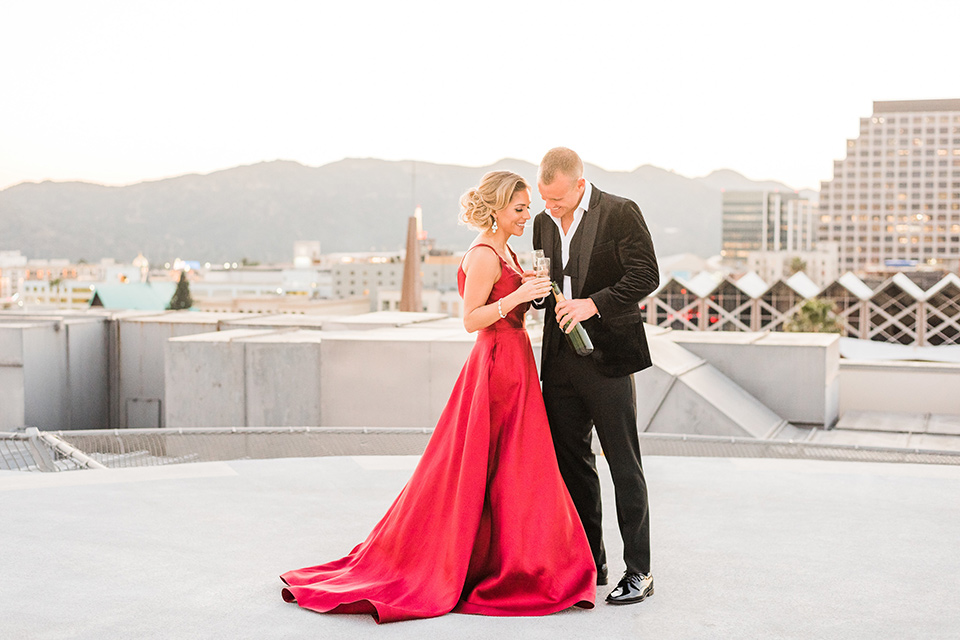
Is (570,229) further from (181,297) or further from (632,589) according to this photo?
(181,297)

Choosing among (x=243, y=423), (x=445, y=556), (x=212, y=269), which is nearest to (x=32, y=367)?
(x=243, y=423)

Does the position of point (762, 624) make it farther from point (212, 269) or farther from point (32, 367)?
point (212, 269)

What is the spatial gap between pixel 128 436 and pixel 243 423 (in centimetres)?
658

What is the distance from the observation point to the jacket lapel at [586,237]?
3.77 meters

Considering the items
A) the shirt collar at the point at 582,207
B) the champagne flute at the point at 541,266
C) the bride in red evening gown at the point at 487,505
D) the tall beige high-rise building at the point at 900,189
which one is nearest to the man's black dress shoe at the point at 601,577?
the bride in red evening gown at the point at 487,505

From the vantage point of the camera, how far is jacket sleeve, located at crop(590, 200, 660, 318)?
3.68 metres

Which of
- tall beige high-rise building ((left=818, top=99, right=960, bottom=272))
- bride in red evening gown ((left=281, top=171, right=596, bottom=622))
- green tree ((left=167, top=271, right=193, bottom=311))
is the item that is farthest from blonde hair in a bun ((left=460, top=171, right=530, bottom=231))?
tall beige high-rise building ((left=818, top=99, right=960, bottom=272))

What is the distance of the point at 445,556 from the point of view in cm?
370

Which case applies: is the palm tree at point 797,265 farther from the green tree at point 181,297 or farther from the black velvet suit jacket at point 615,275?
the black velvet suit jacket at point 615,275

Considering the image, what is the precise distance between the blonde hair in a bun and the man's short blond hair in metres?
0.11

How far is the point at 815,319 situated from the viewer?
73.4 metres

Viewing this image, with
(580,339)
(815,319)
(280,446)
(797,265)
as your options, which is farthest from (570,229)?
(797,265)

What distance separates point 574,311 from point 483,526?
39.5 inches

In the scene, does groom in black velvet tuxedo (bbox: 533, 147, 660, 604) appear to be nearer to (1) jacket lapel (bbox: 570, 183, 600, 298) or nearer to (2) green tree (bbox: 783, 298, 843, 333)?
(1) jacket lapel (bbox: 570, 183, 600, 298)
